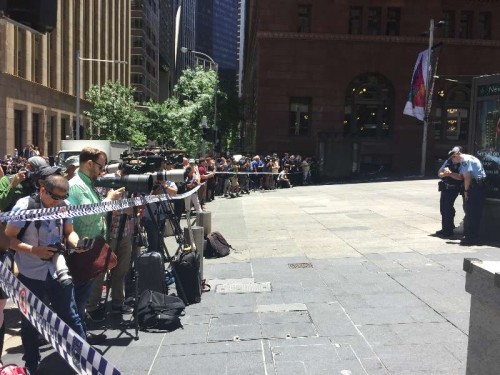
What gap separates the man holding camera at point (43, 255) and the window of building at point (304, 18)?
1321 inches

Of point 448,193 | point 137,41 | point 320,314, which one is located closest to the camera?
point 320,314

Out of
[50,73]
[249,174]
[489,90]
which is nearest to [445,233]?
[489,90]

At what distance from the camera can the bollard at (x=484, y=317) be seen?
3012mm

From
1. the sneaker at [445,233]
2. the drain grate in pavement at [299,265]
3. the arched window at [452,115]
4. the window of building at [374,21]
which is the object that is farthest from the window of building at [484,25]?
the drain grate in pavement at [299,265]

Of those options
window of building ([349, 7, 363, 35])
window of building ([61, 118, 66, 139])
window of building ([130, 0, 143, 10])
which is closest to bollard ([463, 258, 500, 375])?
window of building ([349, 7, 363, 35])

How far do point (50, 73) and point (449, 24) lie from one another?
108 ft

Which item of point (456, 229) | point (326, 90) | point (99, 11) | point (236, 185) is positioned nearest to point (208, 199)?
point (236, 185)

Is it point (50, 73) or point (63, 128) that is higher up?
point (50, 73)

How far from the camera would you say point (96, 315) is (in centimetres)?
595

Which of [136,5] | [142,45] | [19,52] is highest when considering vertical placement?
[136,5]

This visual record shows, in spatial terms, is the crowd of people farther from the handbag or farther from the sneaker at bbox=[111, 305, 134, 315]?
the handbag

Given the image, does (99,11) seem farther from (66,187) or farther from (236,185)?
(66,187)

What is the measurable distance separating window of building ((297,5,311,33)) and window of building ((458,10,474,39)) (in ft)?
38.0

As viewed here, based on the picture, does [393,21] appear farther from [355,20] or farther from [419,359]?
[419,359]
